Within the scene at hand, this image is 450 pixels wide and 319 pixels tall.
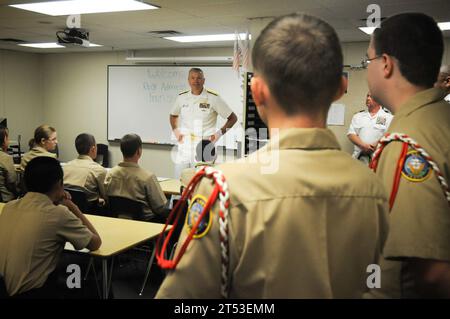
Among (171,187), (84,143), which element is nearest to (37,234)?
(84,143)

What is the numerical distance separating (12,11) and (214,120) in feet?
8.61

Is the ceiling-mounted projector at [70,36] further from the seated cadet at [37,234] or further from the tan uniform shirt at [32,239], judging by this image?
the tan uniform shirt at [32,239]

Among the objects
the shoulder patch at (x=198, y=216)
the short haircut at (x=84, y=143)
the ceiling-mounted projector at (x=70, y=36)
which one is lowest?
the short haircut at (x=84, y=143)

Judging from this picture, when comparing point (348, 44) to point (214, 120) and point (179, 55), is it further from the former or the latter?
point (179, 55)

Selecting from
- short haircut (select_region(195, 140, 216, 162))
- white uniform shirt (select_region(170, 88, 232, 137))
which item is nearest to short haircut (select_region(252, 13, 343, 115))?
short haircut (select_region(195, 140, 216, 162))

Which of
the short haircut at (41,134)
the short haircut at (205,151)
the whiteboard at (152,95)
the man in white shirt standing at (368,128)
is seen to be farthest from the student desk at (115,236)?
the whiteboard at (152,95)

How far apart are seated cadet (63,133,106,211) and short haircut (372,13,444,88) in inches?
127

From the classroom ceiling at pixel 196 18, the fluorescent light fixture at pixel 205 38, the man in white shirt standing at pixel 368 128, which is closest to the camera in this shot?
the classroom ceiling at pixel 196 18

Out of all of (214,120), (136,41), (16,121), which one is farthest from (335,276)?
(16,121)

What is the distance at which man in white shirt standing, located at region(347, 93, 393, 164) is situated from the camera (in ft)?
17.5

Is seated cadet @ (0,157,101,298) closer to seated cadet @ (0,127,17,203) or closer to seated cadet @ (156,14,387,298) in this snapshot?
seated cadet @ (156,14,387,298)

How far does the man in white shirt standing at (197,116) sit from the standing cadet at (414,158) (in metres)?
4.08

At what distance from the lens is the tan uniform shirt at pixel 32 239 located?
2074 mm

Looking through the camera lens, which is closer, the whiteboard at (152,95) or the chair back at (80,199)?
the chair back at (80,199)
